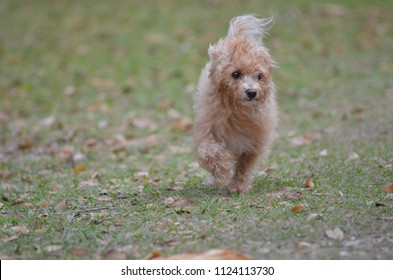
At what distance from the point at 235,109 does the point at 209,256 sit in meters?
1.98

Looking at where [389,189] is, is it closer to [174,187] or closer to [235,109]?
[235,109]

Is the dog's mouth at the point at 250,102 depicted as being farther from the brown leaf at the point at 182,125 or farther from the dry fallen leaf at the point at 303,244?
the brown leaf at the point at 182,125

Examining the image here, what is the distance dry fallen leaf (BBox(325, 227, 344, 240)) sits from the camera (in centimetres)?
391

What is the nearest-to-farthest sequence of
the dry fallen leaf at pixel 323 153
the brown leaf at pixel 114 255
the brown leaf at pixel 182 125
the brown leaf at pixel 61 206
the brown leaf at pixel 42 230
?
the brown leaf at pixel 114 255 < the brown leaf at pixel 42 230 < the brown leaf at pixel 61 206 < the dry fallen leaf at pixel 323 153 < the brown leaf at pixel 182 125

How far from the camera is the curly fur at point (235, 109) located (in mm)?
5254

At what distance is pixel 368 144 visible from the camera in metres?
6.97

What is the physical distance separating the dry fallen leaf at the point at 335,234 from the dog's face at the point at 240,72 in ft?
5.23

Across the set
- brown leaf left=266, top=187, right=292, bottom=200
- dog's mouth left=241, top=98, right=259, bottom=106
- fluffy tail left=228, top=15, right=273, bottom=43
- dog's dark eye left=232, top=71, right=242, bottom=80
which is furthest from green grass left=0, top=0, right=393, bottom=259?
fluffy tail left=228, top=15, right=273, bottom=43

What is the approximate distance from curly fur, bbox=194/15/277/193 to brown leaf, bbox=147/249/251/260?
1677 millimetres

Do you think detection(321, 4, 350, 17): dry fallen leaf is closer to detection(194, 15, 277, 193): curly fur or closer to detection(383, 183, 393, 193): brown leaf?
detection(194, 15, 277, 193): curly fur

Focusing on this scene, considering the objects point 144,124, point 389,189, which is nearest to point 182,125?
point 144,124

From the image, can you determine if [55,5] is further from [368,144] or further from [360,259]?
[360,259]

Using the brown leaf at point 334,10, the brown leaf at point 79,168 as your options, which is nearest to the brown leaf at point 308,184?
the brown leaf at point 79,168

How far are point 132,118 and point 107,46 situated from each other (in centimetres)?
471
